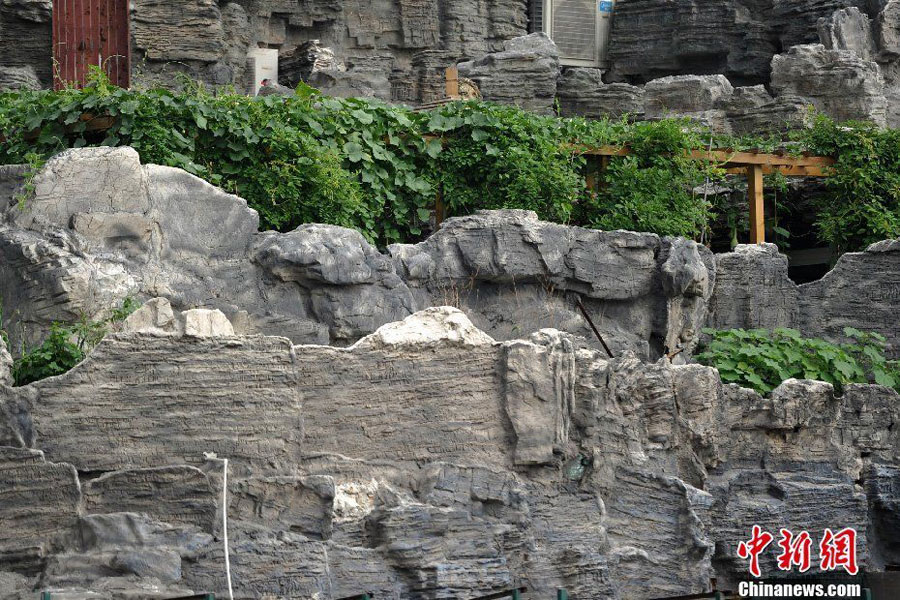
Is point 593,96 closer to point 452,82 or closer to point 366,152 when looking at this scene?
point 452,82

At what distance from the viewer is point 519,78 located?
606 inches

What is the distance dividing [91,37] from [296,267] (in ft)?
23.1

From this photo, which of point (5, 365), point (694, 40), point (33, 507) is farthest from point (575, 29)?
point (33, 507)

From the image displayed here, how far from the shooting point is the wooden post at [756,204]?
43.6ft

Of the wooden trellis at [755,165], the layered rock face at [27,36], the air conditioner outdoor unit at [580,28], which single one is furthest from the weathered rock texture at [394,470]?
the air conditioner outdoor unit at [580,28]

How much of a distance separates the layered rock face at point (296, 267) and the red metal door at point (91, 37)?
598 cm

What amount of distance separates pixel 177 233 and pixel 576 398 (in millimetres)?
2850

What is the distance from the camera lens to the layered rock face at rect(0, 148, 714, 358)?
9352mm

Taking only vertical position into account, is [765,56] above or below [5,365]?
above

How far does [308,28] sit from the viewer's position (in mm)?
17828

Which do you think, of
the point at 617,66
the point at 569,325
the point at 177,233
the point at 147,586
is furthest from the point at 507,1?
the point at 147,586

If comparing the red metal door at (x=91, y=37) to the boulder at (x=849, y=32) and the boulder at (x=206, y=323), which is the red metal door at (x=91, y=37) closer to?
the boulder at (x=206, y=323)

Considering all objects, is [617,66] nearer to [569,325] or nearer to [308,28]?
[308,28]

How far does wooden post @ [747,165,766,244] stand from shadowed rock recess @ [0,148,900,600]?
194 centimetres
